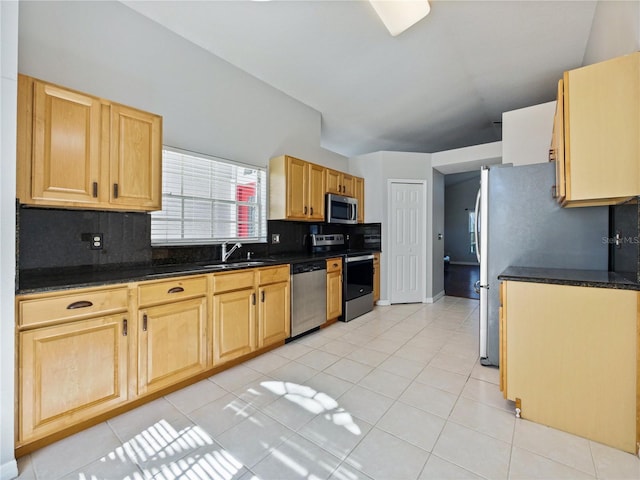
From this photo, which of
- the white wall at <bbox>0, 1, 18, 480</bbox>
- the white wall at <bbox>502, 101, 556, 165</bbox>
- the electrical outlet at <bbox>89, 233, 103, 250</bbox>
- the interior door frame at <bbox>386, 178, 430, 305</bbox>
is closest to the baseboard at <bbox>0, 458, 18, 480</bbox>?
the white wall at <bbox>0, 1, 18, 480</bbox>

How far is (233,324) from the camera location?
249 centimetres

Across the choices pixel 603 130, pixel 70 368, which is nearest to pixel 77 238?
pixel 70 368

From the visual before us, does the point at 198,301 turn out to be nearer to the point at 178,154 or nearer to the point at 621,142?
the point at 178,154

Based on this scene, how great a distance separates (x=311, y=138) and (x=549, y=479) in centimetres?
421

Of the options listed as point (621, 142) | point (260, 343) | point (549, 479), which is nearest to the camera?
point (549, 479)

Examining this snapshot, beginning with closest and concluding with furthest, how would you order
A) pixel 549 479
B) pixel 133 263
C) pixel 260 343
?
pixel 549 479, pixel 133 263, pixel 260 343

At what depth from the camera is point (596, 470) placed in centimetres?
140

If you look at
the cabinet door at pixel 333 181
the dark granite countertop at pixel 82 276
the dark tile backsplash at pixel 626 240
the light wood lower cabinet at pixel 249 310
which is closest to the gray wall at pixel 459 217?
the cabinet door at pixel 333 181

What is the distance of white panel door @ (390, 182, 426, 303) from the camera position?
4875mm

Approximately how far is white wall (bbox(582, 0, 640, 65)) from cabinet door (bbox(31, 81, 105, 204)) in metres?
3.29

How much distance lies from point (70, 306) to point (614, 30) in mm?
3921

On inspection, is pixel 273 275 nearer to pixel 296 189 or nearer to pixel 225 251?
pixel 225 251

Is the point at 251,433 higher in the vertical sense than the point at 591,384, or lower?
lower

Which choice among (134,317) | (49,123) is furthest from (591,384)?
(49,123)
